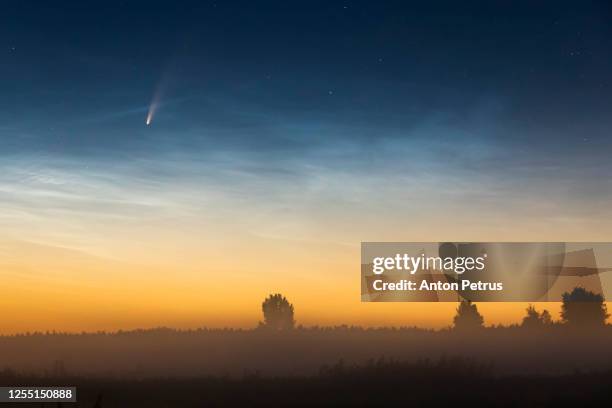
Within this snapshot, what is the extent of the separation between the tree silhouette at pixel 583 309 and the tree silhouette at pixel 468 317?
12.5 m

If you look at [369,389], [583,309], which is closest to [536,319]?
[583,309]

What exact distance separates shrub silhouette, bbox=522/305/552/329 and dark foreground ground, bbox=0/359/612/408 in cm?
4890

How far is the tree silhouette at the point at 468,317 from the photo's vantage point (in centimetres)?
8353

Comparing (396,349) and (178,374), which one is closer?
(178,374)

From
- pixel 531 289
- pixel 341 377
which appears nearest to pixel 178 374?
pixel 341 377

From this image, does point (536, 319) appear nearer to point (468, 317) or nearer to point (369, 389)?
point (468, 317)

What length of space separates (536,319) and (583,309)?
9.70 m

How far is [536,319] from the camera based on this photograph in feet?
310

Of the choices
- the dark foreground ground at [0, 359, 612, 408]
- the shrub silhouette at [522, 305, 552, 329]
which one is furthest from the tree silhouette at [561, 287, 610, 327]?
the dark foreground ground at [0, 359, 612, 408]

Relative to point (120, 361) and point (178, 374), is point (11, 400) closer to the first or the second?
point (178, 374)

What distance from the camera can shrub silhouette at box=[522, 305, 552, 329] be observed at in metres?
91.3

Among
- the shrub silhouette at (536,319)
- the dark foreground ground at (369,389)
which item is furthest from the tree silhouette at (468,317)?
the dark foreground ground at (369,389)

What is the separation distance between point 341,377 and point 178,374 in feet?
30.2

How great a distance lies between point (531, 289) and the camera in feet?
166
